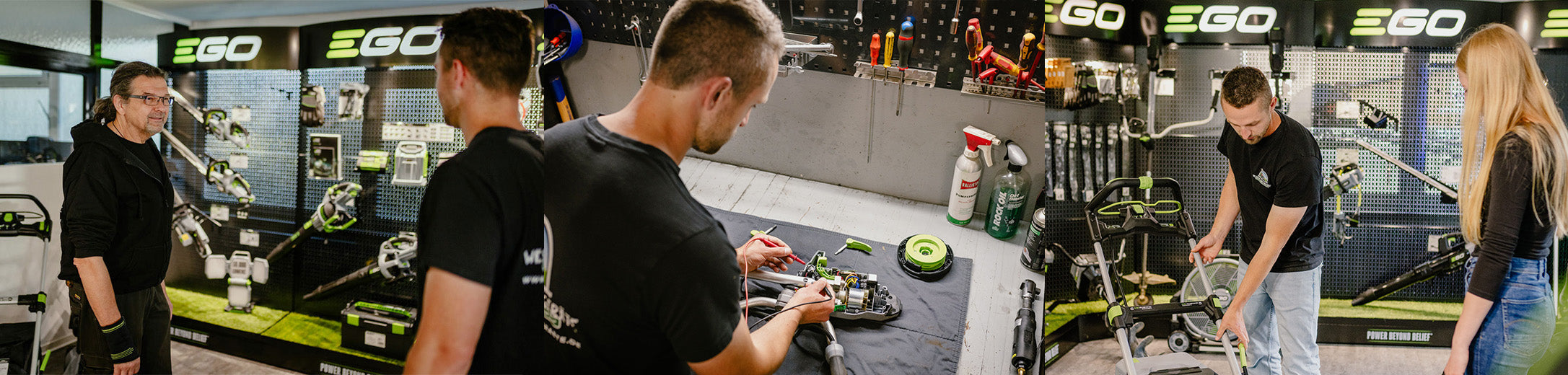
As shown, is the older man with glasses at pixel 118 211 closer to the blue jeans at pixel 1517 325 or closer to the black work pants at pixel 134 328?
the black work pants at pixel 134 328

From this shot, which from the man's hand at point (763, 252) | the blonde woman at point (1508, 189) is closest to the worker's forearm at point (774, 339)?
the man's hand at point (763, 252)

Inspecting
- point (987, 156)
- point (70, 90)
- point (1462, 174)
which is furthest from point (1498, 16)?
point (70, 90)

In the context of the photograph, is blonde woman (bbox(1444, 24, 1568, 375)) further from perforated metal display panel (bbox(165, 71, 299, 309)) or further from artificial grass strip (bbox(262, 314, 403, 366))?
perforated metal display panel (bbox(165, 71, 299, 309))

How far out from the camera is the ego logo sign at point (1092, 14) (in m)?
2.44

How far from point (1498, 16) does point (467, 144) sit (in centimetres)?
343

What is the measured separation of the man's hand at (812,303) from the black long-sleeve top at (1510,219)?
88.6 inches

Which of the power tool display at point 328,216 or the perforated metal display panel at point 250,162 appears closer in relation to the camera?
the perforated metal display panel at point 250,162

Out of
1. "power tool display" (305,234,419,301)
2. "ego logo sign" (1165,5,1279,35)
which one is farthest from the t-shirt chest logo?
"power tool display" (305,234,419,301)

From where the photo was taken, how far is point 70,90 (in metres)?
1.54

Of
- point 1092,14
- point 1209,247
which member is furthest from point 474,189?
point 1209,247

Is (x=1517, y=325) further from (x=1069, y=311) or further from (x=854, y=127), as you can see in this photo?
(x=854, y=127)

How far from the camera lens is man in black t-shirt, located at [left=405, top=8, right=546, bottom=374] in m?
1.47

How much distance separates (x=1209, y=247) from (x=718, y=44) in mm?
2154

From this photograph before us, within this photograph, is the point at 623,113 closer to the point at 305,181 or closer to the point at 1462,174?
the point at 305,181
